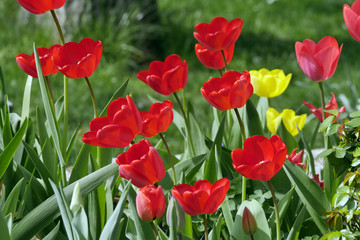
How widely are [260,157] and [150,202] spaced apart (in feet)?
0.92

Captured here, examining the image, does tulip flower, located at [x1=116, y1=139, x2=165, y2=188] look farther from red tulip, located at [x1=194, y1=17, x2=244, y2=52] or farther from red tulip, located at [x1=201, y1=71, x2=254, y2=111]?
red tulip, located at [x1=194, y1=17, x2=244, y2=52]

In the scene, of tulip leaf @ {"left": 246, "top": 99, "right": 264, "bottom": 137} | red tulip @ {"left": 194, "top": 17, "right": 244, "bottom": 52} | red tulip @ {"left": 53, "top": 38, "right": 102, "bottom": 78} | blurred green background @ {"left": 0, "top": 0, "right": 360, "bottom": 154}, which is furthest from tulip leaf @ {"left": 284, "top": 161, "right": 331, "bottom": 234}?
blurred green background @ {"left": 0, "top": 0, "right": 360, "bottom": 154}

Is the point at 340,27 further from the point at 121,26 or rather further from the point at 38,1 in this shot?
the point at 38,1

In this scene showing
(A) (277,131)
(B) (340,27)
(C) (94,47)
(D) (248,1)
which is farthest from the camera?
(D) (248,1)

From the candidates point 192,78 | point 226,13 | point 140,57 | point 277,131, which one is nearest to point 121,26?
point 140,57

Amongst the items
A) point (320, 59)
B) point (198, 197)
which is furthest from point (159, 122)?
point (320, 59)

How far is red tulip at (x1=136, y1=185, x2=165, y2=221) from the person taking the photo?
108cm

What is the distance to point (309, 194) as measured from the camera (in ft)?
4.65

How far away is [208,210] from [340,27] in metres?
5.46

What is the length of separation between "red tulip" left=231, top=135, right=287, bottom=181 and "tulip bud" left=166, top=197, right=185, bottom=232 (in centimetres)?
16

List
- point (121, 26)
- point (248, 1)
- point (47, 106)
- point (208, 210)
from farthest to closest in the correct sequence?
point (248, 1)
point (121, 26)
point (47, 106)
point (208, 210)

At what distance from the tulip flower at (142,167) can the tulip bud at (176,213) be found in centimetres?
11

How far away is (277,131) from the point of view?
1.78 meters

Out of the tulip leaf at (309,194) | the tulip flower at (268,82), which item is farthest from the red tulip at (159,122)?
the tulip flower at (268,82)
